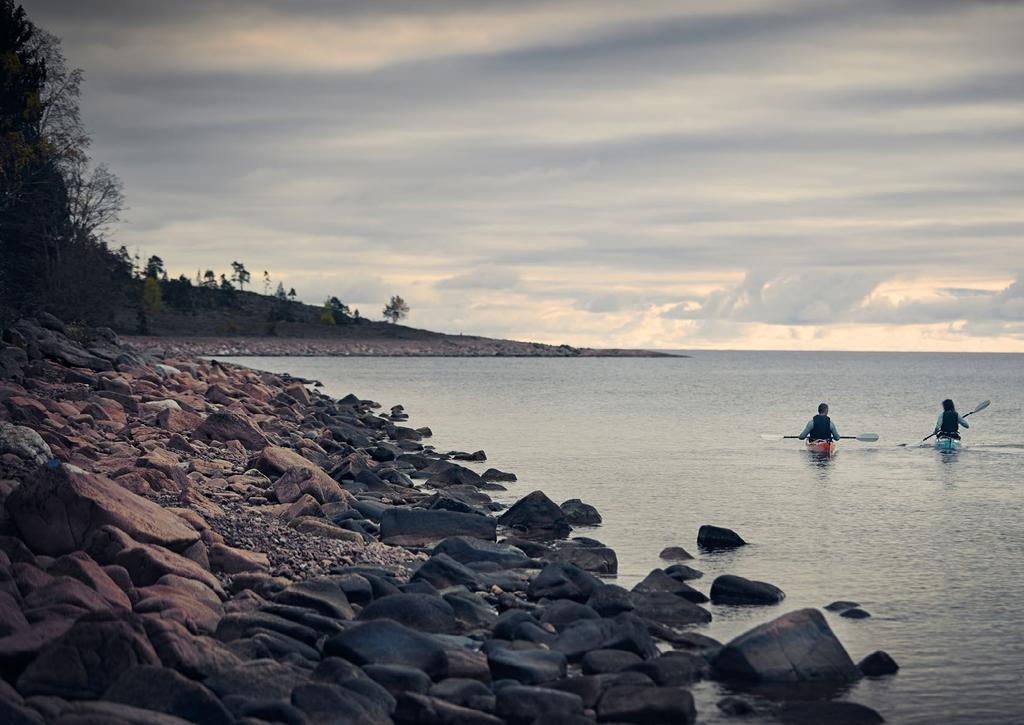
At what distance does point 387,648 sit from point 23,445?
821cm

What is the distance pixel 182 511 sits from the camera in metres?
14.6

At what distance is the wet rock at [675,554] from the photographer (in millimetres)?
18453

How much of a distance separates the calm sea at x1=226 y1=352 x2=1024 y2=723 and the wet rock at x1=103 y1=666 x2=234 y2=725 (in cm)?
466

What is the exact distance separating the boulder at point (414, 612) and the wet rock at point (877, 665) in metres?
4.55

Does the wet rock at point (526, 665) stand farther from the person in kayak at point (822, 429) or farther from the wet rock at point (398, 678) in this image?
the person in kayak at point (822, 429)

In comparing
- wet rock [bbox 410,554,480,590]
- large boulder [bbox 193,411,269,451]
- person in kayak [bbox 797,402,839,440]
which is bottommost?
wet rock [bbox 410,554,480,590]

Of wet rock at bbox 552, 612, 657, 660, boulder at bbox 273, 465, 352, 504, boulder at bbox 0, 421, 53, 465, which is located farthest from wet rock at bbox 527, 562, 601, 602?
boulder at bbox 0, 421, 53, 465

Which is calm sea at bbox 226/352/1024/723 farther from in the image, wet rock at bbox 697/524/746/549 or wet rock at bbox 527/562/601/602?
wet rock at bbox 527/562/601/602

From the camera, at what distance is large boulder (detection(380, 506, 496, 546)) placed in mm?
18438

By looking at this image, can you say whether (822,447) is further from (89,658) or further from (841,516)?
(89,658)

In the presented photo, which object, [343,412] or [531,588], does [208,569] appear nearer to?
[531,588]

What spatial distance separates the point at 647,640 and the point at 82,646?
591 cm

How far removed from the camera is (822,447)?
133 feet

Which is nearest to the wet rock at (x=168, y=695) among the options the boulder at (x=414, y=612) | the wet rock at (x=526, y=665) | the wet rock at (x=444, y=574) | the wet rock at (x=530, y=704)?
the wet rock at (x=530, y=704)
